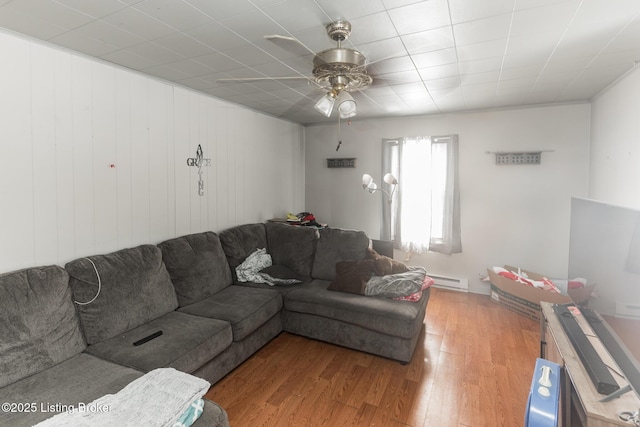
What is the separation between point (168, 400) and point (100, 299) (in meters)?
1.14

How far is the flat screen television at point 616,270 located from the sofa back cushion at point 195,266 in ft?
9.52

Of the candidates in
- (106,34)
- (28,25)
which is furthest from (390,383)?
(28,25)

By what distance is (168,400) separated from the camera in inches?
56.1

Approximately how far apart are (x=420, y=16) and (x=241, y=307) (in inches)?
97.1

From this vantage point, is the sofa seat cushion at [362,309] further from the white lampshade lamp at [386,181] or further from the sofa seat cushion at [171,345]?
the white lampshade lamp at [386,181]

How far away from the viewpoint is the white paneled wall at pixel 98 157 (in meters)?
2.03

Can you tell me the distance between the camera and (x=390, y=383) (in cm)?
236

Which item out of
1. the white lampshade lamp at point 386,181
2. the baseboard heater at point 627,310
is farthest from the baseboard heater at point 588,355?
the white lampshade lamp at point 386,181

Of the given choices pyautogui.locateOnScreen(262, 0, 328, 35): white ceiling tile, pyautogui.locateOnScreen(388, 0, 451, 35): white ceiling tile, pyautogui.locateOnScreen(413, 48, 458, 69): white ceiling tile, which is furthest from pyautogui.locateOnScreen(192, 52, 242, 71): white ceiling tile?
pyautogui.locateOnScreen(413, 48, 458, 69): white ceiling tile

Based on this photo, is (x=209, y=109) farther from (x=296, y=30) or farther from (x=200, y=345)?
(x=200, y=345)

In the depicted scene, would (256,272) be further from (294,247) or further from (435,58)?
(435,58)

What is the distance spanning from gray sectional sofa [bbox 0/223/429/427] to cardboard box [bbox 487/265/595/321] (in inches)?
58.3

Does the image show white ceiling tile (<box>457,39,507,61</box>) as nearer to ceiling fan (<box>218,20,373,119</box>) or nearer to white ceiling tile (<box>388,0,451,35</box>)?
white ceiling tile (<box>388,0,451,35</box>)

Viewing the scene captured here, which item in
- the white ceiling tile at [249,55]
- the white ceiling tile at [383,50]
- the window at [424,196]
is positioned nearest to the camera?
the white ceiling tile at [383,50]
